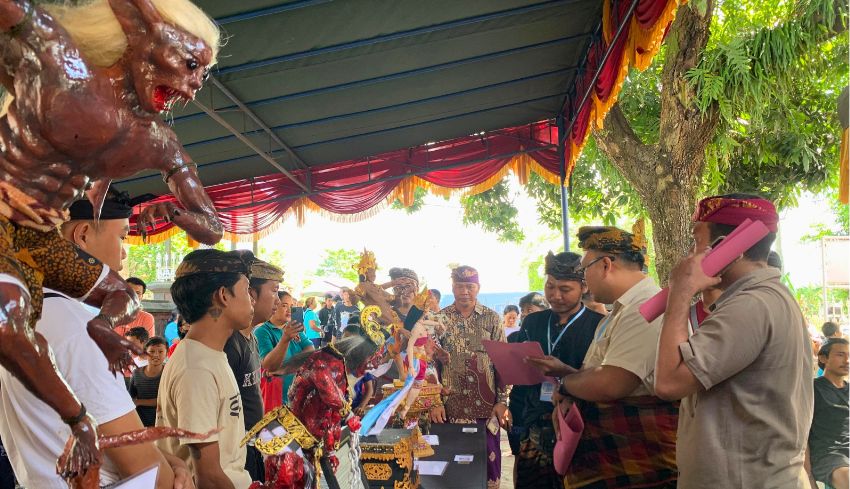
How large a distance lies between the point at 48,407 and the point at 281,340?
9.34ft

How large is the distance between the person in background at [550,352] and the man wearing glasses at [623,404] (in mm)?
567

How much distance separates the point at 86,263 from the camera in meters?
0.97

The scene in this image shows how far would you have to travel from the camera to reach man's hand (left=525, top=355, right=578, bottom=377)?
9.91ft

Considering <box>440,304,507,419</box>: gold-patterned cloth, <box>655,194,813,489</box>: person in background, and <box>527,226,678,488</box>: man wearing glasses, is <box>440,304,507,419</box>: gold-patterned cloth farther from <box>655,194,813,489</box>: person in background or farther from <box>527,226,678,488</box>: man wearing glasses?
<box>655,194,813,489</box>: person in background

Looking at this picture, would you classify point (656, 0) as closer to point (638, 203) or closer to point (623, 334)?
point (623, 334)

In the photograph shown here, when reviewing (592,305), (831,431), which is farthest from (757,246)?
(831,431)

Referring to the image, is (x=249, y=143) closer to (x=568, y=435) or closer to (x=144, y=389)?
(x=144, y=389)

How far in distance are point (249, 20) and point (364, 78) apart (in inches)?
60.2

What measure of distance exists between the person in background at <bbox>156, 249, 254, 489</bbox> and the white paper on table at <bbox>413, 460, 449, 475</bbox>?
118 centimetres

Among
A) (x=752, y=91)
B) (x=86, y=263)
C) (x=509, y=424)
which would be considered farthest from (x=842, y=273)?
(x=86, y=263)

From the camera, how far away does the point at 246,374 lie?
2.98 meters

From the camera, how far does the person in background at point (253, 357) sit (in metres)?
2.71

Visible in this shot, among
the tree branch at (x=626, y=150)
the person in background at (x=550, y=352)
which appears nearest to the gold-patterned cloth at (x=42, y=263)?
the person in background at (x=550, y=352)

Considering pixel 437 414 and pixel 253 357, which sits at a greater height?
pixel 253 357
